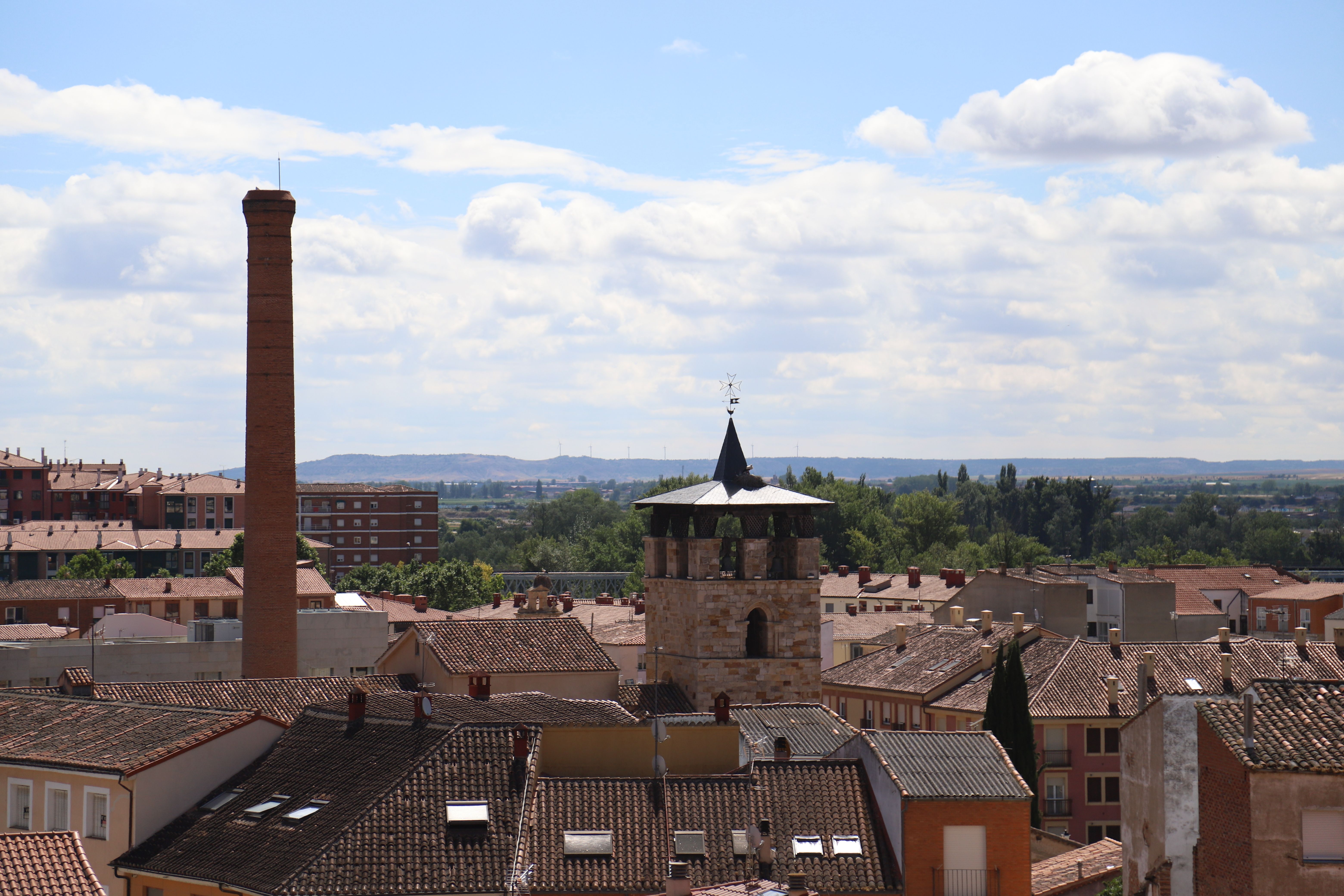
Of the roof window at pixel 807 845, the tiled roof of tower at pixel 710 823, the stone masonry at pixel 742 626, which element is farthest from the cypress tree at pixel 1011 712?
the roof window at pixel 807 845

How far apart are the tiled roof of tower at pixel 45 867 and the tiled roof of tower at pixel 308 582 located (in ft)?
253

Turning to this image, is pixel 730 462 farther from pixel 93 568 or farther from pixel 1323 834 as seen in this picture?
pixel 93 568

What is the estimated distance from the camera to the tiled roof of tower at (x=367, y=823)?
100 ft

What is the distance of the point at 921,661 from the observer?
2857 inches

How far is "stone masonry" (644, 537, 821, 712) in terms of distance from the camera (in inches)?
1939

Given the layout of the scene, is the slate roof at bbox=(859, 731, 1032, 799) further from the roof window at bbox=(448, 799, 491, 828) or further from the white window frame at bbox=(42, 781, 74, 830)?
the white window frame at bbox=(42, 781, 74, 830)

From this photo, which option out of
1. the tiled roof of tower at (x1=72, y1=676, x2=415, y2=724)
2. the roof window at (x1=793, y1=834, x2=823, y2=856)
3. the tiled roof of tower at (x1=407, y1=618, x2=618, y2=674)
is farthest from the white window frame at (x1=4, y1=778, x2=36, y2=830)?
the roof window at (x1=793, y1=834, x2=823, y2=856)

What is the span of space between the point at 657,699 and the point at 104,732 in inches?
637

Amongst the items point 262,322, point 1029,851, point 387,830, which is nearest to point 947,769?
point 1029,851

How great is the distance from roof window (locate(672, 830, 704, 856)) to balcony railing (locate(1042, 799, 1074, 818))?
32.7 meters

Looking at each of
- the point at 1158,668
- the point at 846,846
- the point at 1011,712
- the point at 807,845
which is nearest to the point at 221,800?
the point at 807,845

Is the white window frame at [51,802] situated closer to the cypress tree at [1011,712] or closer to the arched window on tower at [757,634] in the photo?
the arched window on tower at [757,634]

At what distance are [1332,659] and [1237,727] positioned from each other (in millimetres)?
44302

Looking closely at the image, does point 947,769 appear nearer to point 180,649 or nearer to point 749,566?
point 749,566
